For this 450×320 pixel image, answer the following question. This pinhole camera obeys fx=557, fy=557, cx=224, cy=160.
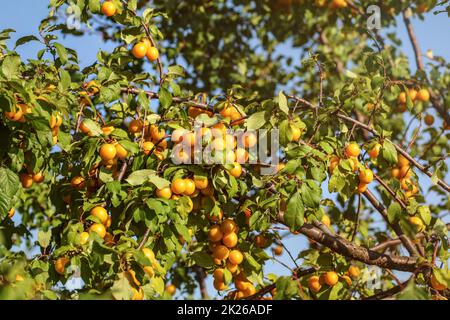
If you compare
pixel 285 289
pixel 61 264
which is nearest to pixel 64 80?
pixel 61 264

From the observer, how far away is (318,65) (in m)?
3.59

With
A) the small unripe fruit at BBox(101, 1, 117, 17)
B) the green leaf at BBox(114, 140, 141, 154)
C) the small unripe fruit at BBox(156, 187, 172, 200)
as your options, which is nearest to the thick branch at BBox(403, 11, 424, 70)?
the small unripe fruit at BBox(101, 1, 117, 17)

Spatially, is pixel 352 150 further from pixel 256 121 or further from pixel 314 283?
pixel 314 283

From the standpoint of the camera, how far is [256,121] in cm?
304

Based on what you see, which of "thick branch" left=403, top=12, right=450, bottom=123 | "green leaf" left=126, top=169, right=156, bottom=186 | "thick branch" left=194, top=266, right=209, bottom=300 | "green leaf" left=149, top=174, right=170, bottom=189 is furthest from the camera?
"thick branch" left=194, top=266, right=209, bottom=300

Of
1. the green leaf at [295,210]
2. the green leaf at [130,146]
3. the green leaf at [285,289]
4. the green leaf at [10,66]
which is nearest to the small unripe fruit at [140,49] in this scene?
the green leaf at [130,146]

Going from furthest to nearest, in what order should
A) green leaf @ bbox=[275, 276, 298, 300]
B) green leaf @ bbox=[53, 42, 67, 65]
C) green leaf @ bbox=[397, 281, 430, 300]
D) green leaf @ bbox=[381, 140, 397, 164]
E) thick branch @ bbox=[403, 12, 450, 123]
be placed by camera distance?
thick branch @ bbox=[403, 12, 450, 123] → green leaf @ bbox=[381, 140, 397, 164] → green leaf @ bbox=[53, 42, 67, 65] → green leaf @ bbox=[275, 276, 298, 300] → green leaf @ bbox=[397, 281, 430, 300]

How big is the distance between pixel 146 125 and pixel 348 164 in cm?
120

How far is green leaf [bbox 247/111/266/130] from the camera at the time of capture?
3.02 m

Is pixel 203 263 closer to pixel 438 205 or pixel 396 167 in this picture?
pixel 396 167

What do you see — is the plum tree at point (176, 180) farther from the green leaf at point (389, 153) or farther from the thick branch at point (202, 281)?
the thick branch at point (202, 281)

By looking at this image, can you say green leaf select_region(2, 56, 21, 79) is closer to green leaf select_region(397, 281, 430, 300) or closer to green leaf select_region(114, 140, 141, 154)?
green leaf select_region(114, 140, 141, 154)

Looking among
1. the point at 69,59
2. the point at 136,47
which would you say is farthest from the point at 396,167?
the point at 69,59
